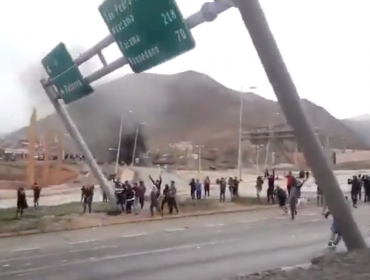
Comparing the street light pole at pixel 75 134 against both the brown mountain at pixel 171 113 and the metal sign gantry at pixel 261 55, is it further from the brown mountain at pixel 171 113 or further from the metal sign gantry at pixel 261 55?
the brown mountain at pixel 171 113

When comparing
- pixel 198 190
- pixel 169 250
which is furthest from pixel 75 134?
pixel 169 250

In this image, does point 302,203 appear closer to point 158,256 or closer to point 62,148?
point 158,256

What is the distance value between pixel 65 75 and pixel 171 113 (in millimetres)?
52112

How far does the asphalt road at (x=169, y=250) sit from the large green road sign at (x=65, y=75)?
393cm

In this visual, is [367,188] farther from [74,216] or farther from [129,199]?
[74,216]

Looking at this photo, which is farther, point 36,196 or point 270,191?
point 270,191

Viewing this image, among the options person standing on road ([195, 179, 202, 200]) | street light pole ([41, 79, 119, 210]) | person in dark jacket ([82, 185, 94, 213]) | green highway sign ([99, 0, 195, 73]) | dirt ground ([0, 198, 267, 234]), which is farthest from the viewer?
person standing on road ([195, 179, 202, 200])

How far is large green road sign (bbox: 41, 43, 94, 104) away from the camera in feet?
50.9

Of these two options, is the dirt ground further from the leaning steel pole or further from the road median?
the leaning steel pole

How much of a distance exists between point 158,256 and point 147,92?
189 feet

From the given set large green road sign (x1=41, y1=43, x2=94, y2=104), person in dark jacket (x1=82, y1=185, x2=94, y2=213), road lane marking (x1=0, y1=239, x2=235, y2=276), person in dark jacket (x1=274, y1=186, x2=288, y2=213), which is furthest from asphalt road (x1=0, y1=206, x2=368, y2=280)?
large green road sign (x1=41, y1=43, x2=94, y2=104)

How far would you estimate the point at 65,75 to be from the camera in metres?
16.1

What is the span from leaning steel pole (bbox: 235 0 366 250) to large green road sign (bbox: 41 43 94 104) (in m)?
8.83

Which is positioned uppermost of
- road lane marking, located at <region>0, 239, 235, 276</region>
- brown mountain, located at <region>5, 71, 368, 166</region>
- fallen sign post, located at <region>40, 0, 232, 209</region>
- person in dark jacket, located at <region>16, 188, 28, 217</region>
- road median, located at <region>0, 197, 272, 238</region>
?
brown mountain, located at <region>5, 71, 368, 166</region>
